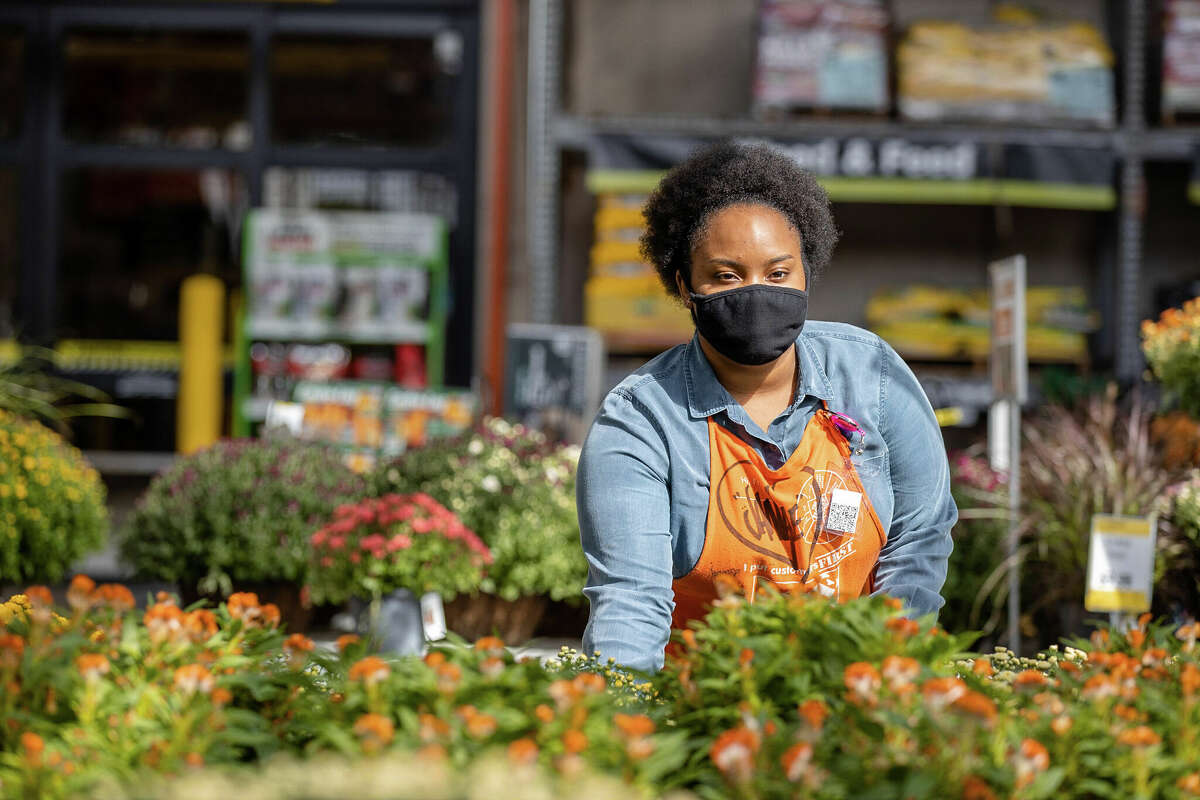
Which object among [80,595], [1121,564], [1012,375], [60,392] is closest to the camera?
[80,595]

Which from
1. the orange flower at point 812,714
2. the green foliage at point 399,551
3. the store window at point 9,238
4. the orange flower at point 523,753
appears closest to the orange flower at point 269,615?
the orange flower at point 523,753

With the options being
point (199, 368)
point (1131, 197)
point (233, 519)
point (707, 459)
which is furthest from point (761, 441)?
point (199, 368)

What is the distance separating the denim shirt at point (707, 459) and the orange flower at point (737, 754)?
74 centimetres

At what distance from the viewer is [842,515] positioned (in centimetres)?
217

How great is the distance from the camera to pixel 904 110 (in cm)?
711

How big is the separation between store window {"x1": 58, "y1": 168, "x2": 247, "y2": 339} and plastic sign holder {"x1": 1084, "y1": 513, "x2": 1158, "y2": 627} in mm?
5565

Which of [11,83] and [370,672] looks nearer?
[370,672]

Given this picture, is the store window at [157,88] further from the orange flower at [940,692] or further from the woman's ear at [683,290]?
the orange flower at [940,692]

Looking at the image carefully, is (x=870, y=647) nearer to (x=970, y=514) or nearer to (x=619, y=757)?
(x=619, y=757)

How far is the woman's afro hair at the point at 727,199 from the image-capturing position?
7.43 ft

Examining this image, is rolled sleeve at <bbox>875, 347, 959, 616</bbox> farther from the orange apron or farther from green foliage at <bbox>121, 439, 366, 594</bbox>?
green foliage at <bbox>121, 439, 366, 594</bbox>

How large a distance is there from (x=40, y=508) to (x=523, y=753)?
4644mm

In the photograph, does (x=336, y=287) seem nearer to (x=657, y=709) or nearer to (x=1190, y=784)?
(x=657, y=709)

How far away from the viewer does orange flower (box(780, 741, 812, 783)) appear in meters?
1.23
